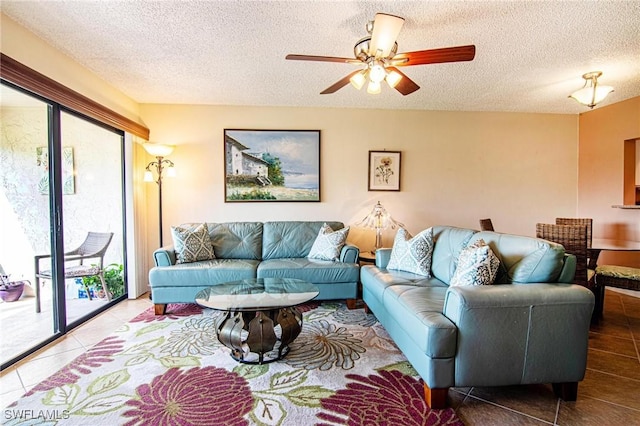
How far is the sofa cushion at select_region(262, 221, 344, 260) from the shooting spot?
3928 millimetres

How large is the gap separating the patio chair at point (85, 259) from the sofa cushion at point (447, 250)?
357 cm

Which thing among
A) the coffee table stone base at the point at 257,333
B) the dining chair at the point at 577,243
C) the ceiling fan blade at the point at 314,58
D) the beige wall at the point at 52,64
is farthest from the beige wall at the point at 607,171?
the beige wall at the point at 52,64

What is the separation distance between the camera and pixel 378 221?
404cm

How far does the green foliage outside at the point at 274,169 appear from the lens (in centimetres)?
426

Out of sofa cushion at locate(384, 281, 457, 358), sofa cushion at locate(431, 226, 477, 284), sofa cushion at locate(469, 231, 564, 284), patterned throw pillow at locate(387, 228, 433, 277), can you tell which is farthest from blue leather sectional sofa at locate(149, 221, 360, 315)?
sofa cushion at locate(469, 231, 564, 284)

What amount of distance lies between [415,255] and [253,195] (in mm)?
2436

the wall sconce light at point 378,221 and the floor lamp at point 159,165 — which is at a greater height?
the floor lamp at point 159,165

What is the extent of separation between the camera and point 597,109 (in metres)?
4.34

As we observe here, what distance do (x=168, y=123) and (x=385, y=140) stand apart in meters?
3.11

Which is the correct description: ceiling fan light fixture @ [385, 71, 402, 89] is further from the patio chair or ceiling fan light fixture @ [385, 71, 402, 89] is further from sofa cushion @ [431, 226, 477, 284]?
the patio chair

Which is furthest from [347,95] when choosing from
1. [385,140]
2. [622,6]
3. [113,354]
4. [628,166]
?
[628,166]

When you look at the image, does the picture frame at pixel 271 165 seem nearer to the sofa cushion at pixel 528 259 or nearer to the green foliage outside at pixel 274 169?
the green foliage outside at pixel 274 169

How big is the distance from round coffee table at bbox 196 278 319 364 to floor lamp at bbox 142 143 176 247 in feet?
7.03

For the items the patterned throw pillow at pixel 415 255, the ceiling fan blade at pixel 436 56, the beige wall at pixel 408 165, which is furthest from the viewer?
the beige wall at pixel 408 165
